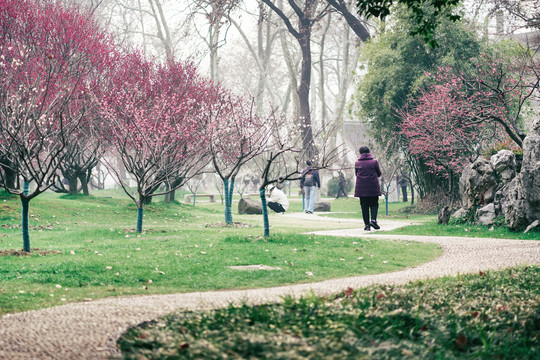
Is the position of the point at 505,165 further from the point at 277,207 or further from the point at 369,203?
the point at 277,207

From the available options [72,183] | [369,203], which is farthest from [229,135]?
[72,183]

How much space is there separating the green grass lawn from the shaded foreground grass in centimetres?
209

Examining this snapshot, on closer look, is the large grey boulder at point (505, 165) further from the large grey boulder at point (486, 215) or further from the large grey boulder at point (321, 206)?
the large grey boulder at point (321, 206)

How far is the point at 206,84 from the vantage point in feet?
87.4

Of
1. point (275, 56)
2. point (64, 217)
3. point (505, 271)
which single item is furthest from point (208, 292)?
point (275, 56)

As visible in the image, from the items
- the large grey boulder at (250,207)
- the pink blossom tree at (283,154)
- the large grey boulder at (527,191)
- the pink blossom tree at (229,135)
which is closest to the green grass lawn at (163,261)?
the pink blossom tree at (283,154)

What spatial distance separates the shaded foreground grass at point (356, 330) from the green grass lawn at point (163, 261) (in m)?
2.09

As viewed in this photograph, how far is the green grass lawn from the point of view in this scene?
7.17 metres

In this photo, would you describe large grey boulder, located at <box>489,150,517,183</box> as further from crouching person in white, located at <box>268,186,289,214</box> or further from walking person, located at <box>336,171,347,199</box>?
walking person, located at <box>336,171,347,199</box>

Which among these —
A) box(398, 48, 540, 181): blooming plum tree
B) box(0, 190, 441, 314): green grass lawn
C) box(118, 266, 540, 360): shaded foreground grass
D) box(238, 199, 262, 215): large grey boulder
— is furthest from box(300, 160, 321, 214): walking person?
box(118, 266, 540, 360): shaded foreground grass

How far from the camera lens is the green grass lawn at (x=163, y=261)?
717 centimetres

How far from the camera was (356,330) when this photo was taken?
4.55 meters

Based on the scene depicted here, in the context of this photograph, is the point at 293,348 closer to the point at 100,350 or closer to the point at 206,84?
the point at 100,350

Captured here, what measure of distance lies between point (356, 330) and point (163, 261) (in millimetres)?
5248
